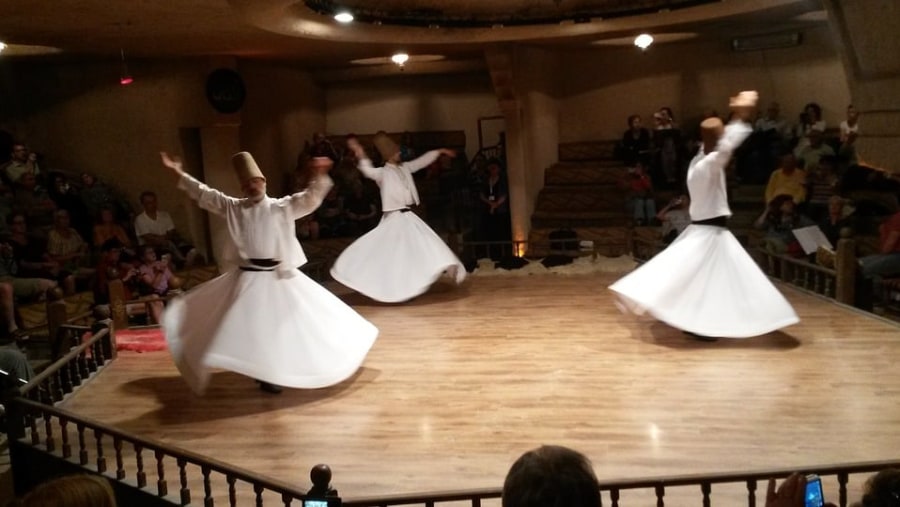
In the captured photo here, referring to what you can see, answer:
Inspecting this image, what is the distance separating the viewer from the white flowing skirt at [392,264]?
26.5ft

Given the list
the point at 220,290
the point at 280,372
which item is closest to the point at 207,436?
the point at 280,372

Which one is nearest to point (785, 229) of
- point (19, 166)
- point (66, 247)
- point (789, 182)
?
point (789, 182)

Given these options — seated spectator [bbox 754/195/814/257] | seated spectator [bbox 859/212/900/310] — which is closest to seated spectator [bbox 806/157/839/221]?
seated spectator [bbox 754/195/814/257]

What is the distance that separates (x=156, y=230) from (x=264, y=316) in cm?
464

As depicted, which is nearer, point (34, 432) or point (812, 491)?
point (812, 491)

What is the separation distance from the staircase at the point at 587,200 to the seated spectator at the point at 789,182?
191 cm

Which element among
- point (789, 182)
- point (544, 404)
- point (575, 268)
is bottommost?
point (544, 404)

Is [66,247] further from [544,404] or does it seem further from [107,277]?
[544,404]

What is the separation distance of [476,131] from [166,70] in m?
5.07

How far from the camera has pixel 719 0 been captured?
29.4ft

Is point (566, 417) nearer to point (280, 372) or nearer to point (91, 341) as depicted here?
point (280, 372)

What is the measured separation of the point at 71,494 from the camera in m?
1.91

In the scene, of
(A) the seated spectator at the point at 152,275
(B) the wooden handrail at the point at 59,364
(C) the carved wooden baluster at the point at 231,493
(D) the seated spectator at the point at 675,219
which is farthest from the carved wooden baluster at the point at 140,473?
(D) the seated spectator at the point at 675,219

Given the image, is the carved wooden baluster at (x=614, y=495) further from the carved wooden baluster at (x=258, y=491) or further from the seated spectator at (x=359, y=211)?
the seated spectator at (x=359, y=211)
